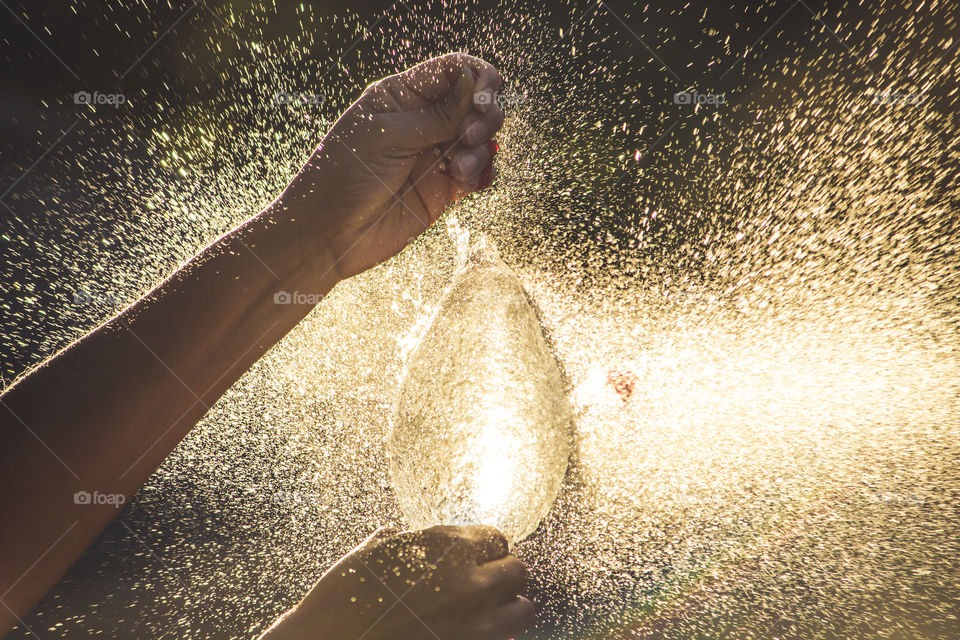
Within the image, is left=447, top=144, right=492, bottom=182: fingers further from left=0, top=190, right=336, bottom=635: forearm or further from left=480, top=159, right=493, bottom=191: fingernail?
left=0, top=190, right=336, bottom=635: forearm

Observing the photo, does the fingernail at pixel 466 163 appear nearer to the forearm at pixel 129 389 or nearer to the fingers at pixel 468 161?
the fingers at pixel 468 161

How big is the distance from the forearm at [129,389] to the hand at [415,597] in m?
0.29

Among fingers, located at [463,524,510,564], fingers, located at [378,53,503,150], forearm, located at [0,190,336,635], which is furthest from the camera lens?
fingers, located at [378,53,503,150]

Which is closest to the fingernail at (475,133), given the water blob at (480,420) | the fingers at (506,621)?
the water blob at (480,420)

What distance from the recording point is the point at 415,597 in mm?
606

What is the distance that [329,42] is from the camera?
147 cm

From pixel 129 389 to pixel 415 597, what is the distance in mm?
440

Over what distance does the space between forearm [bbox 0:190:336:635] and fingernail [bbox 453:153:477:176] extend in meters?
0.26

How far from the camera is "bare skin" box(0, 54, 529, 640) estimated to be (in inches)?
21.8

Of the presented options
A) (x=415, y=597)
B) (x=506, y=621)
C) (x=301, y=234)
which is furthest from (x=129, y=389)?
(x=506, y=621)

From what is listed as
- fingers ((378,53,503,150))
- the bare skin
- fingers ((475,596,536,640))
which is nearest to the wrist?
the bare skin

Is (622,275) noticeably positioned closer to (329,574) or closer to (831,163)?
(831,163)

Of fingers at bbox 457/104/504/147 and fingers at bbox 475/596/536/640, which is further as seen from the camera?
fingers at bbox 457/104/504/147

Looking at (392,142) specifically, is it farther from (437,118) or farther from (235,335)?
(235,335)
